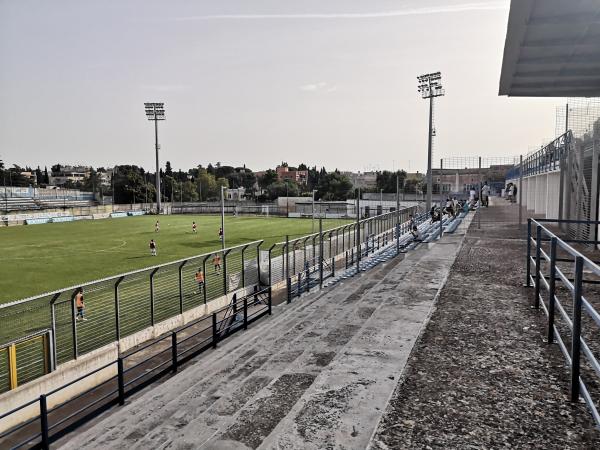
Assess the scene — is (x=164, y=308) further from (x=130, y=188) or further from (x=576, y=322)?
(x=130, y=188)

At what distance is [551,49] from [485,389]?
10.1 metres

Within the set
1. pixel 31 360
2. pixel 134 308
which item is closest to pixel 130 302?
pixel 134 308

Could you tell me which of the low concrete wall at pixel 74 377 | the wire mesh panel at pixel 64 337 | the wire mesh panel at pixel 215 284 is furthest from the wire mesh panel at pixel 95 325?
the wire mesh panel at pixel 215 284

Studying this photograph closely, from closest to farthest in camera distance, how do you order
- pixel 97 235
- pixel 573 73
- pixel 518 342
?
pixel 518 342, pixel 573 73, pixel 97 235

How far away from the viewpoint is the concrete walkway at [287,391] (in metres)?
4.99

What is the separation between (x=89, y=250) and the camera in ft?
117

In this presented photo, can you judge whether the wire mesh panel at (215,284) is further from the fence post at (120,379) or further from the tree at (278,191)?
the tree at (278,191)

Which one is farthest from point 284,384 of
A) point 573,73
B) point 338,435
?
point 573,73

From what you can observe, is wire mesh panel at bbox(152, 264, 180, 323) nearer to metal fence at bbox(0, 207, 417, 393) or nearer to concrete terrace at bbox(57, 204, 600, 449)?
metal fence at bbox(0, 207, 417, 393)

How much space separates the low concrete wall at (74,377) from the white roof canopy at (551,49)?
12.3m

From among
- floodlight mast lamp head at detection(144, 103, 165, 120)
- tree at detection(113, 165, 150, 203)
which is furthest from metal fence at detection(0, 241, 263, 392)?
tree at detection(113, 165, 150, 203)

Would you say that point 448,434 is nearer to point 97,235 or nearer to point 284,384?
point 284,384

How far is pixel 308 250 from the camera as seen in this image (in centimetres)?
2106

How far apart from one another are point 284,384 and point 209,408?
1.02 m
